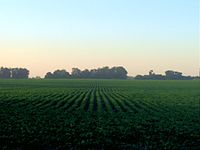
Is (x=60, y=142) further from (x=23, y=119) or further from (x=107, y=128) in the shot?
(x=23, y=119)

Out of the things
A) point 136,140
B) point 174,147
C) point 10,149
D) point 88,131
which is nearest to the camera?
point 10,149

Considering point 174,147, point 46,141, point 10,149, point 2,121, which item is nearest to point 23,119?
point 2,121

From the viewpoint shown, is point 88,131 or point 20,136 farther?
point 88,131

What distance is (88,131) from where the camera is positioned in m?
19.0

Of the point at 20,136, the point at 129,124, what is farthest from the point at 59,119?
the point at 20,136

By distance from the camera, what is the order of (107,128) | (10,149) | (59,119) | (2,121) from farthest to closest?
(59,119) → (2,121) → (107,128) → (10,149)

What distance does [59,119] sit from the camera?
2408 centimetres

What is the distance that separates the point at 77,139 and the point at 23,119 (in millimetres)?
7775

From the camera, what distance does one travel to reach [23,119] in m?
23.5

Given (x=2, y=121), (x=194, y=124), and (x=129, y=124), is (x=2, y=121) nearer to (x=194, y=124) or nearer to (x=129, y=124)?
(x=129, y=124)

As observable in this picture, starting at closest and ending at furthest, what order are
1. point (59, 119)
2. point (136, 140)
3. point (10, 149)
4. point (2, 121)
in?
point (10, 149)
point (136, 140)
point (2, 121)
point (59, 119)

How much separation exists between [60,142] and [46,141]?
633mm

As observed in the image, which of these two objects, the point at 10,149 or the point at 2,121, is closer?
the point at 10,149

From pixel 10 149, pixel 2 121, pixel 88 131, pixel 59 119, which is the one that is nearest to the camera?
pixel 10 149
